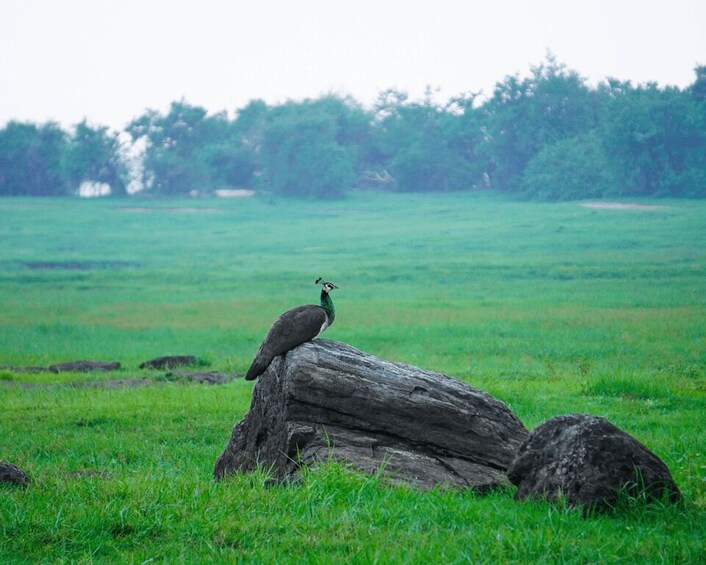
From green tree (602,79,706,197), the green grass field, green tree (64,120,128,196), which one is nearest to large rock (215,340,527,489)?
the green grass field

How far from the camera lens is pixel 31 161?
6819 cm

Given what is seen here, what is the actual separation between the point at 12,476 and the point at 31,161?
64.7 metres

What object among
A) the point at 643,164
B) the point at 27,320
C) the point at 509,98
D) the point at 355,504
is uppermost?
the point at 509,98

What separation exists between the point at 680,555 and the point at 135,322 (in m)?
24.1

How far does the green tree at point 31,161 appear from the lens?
67125 mm

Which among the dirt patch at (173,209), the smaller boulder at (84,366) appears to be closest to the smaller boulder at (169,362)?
the smaller boulder at (84,366)

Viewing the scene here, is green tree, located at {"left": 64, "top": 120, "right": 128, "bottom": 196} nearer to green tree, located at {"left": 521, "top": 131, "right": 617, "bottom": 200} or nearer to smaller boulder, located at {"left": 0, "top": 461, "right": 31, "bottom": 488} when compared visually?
green tree, located at {"left": 521, "top": 131, "right": 617, "bottom": 200}

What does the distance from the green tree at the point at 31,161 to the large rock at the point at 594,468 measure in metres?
64.8

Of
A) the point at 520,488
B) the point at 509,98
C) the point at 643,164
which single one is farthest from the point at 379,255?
the point at 520,488

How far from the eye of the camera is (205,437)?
11.2 metres

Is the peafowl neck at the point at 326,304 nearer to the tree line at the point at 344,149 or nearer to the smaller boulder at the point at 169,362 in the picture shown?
the smaller boulder at the point at 169,362

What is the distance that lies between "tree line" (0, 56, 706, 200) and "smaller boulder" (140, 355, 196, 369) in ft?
146

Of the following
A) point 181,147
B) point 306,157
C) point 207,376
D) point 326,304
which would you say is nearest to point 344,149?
point 306,157

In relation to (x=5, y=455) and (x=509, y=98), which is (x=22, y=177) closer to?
(x=509, y=98)
